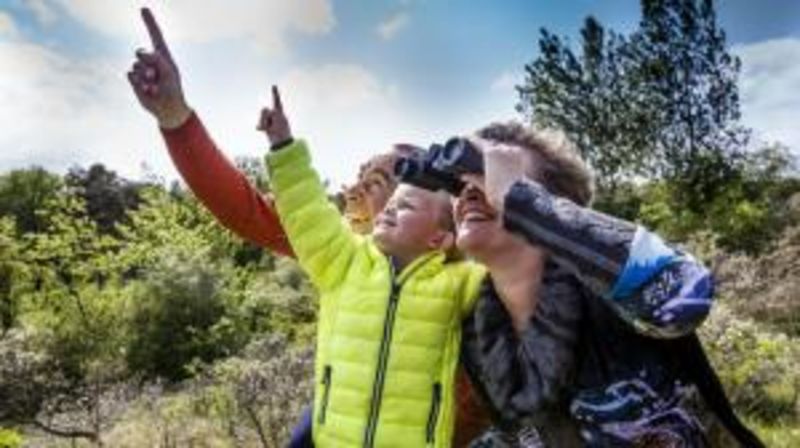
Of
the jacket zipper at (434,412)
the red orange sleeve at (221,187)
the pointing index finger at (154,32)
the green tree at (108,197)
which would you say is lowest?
the jacket zipper at (434,412)

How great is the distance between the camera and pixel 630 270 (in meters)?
1.64

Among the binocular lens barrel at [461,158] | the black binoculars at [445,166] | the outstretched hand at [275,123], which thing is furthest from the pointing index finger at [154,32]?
the binocular lens barrel at [461,158]

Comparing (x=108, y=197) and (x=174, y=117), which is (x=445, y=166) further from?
(x=108, y=197)

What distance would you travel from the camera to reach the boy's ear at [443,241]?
8.77 feet

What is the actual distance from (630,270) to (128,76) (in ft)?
4.50

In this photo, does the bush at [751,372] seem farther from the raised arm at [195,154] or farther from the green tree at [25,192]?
the green tree at [25,192]

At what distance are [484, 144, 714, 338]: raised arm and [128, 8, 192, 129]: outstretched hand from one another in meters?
1.06

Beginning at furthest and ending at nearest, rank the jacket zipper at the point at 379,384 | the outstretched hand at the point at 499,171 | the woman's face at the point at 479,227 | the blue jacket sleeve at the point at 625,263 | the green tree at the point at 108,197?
the green tree at the point at 108,197
the jacket zipper at the point at 379,384
the woman's face at the point at 479,227
the outstretched hand at the point at 499,171
the blue jacket sleeve at the point at 625,263

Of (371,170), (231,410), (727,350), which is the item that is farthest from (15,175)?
(371,170)

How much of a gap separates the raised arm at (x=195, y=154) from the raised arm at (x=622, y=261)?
107 cm

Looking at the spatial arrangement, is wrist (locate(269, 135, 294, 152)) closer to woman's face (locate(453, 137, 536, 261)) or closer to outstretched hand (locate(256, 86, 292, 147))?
outstretched hand (locate(256, 86, 292, 147))

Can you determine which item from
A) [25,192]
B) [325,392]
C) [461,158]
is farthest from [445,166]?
[25,192]

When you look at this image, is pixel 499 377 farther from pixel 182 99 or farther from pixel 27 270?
pixel 27 270

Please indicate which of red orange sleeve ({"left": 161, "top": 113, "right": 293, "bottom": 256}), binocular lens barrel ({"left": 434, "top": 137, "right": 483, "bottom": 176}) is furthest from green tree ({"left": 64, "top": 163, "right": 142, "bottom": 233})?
binocular lens barrel ({"left": 434, "top": 137, "right": 483, "bottom": 176})
